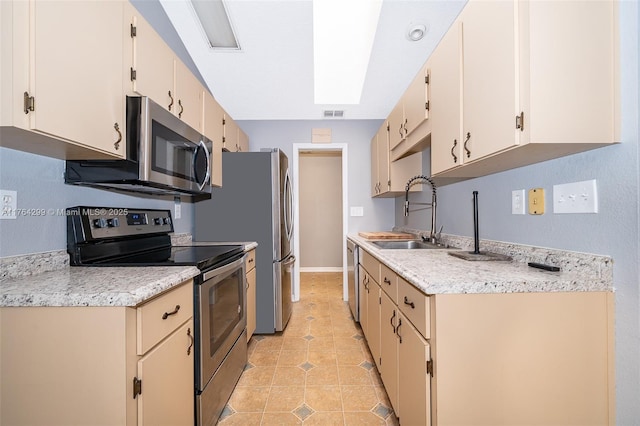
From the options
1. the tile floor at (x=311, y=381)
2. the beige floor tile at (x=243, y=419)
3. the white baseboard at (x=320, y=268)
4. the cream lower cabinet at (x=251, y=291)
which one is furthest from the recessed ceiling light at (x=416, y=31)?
the white baseboard at (x=320, y=268)

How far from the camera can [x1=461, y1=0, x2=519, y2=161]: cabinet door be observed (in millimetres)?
923

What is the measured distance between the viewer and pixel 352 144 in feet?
11.6

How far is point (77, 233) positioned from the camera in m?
1.25

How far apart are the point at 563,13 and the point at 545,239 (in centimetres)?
84

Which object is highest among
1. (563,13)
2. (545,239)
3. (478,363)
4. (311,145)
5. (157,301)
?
(311,145)

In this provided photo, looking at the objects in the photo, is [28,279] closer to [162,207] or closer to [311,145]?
[162,207]

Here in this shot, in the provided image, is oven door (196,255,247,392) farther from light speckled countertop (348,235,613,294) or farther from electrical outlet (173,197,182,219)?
light speckled countertop (348,235,613,294)

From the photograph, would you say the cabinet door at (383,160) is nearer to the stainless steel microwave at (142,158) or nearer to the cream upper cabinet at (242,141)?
the cream upper cabinet at (242,141)

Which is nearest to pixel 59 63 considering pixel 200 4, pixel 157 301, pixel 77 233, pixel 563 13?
pixel 77 233

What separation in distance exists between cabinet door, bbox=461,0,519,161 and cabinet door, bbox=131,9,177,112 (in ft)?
5.12

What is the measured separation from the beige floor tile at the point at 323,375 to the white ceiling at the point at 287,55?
8.16 ft

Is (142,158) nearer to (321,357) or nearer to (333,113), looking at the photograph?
(321,357)

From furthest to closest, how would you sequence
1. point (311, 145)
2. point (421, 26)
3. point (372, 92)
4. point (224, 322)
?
point (311, 145) → point (372, 92) → point (421, 26) → point (224, 322)

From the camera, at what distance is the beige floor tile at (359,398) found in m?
1.54
